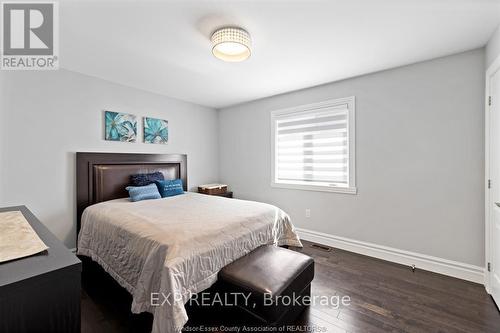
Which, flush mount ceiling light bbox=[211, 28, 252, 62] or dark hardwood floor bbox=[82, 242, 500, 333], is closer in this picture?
dark hardwood floor bbox=[82, 242, 500, 333]

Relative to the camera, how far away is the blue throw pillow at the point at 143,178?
3.35m

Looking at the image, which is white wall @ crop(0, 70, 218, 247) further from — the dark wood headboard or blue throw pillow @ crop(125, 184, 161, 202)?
blue throw pillow @ crop(125, 184, 161, 202)

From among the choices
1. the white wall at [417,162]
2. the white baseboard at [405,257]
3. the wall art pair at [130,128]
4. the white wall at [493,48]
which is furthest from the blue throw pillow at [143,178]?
the white wall at [493,48]

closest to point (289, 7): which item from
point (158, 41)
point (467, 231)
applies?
point (158, 41)

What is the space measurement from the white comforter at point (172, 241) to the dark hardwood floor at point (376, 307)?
0.79ft

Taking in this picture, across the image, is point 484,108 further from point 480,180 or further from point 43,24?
point 43,24

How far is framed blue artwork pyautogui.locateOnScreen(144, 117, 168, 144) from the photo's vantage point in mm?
3680

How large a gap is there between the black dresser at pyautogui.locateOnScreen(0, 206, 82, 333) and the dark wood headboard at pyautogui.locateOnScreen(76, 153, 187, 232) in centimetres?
260

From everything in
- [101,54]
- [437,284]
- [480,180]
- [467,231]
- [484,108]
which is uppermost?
[101,54]

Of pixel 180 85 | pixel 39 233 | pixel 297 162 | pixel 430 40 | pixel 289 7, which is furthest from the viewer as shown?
pixel 297 162

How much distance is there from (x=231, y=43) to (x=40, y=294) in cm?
201

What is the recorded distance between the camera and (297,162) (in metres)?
3.82

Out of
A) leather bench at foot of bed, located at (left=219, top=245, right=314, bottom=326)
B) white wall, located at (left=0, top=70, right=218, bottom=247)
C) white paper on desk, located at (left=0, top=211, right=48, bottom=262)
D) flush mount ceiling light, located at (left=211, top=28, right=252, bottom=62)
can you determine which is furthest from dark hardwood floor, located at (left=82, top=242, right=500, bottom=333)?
flush mount ceiling light, located at (left=211, top=28, right=252, bottom=62)

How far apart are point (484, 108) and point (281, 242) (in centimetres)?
255
